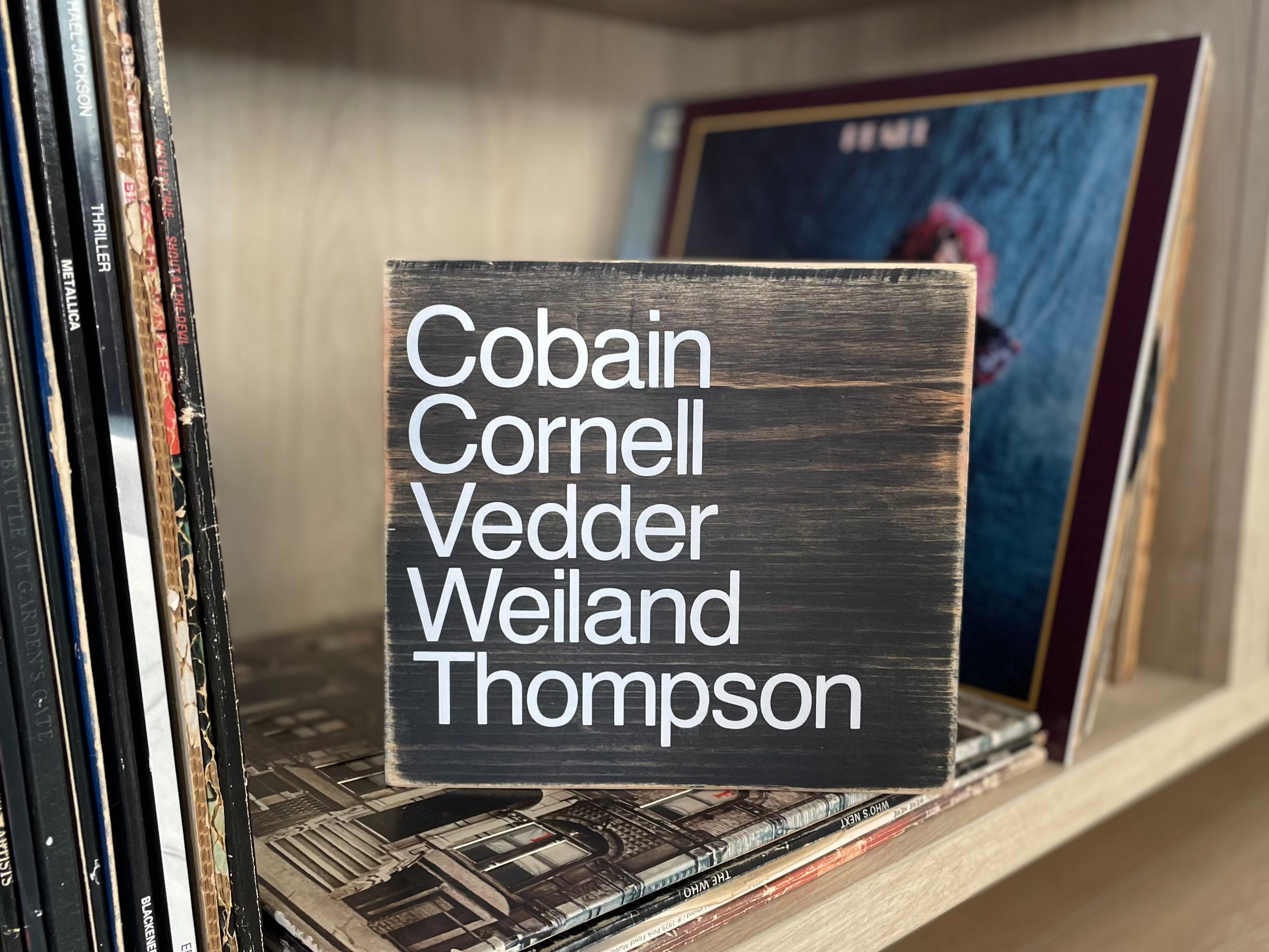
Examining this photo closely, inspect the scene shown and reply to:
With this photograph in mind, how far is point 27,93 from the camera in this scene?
42 cm

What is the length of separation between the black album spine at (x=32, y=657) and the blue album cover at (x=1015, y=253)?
61 cm

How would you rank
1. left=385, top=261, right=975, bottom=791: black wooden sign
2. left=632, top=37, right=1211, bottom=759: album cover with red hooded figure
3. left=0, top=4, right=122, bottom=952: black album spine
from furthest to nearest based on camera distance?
1. left=632, top=37, right=1211, bottom=759: album cover with red hooded figure
2. left=385, top=261, right=975, bottom=791: black wooden sign
3. left=0, top=4, right=122, bottom=952: black album spine

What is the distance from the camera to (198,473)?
1.54 feet

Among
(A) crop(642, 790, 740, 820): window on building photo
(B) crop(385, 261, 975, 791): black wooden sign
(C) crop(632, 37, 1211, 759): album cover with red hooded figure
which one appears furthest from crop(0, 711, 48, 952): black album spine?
(C) crop(632, 37, 1211, 759): album cover with red hooded figure

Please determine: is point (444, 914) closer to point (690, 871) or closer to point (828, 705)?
point (690, 871)

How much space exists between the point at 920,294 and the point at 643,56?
686 millimetres

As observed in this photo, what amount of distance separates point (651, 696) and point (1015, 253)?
0.47 m

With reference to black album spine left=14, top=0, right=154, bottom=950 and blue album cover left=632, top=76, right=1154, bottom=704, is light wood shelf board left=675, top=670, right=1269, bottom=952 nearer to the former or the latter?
blue album cover left=632, top=76, right=1154, bottom=704

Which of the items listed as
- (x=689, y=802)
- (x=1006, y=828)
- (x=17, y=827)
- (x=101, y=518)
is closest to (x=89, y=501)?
(x=101, y=518)

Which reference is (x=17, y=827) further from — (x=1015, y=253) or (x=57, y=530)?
(x=1015, y=253)

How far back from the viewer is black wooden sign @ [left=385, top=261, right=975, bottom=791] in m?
0.57

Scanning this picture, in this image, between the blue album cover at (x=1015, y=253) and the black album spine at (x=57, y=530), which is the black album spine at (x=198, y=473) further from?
the blue album cover at (x=1015, y=253)

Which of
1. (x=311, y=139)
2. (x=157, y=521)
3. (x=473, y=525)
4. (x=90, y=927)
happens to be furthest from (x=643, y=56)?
(x=90, y=927)

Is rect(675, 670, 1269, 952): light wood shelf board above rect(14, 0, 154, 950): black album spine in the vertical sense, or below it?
below
